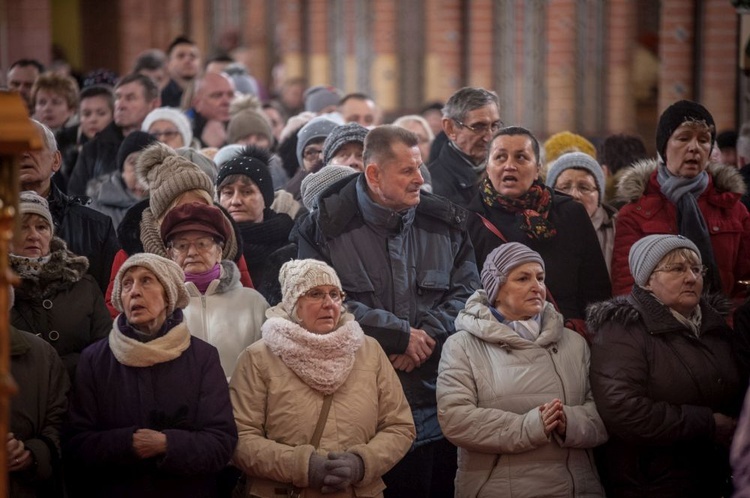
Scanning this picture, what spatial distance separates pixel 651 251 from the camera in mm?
6621

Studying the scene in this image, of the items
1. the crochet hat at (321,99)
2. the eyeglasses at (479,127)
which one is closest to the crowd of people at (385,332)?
the eyeglasses at (479,127)

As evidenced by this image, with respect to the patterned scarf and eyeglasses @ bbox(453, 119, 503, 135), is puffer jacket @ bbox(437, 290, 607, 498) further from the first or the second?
eyeglasses @ bbox(453, 119, 503, 135)

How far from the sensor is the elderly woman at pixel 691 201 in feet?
24.4

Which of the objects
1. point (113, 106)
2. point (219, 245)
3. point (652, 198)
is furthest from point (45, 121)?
point (652, 198)

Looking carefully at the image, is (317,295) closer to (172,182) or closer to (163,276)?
(163,276)

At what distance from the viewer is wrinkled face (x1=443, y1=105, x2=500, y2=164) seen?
8031 millimetres

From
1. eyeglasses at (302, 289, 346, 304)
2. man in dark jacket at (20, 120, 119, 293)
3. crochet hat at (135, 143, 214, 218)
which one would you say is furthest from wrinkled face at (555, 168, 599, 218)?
man in dark jacket at (20, 120, 119, 293)

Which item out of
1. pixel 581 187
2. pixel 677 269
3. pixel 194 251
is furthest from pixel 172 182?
pixel 677 269

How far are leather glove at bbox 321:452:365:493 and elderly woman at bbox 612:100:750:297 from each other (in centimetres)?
204

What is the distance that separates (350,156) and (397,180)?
4.04ft

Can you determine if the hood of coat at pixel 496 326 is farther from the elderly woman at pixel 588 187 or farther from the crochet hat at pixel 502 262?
the elderly woman at pixel 588 187

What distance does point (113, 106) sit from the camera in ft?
34.5

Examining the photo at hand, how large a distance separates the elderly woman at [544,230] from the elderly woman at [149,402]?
189 centimetres

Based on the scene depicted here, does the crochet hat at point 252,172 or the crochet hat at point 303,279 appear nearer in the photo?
the crochet hat at point 303,279
